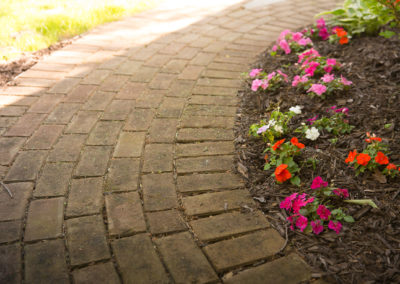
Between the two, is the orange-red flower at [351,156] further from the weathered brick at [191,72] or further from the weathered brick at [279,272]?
the weathered brick at [191,72]

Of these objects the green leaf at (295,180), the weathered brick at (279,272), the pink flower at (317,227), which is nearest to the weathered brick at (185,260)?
the weathered brick at (279,272)

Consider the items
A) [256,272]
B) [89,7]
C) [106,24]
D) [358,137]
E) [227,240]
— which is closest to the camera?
[256,272]


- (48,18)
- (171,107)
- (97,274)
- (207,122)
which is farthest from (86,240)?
(48,18)

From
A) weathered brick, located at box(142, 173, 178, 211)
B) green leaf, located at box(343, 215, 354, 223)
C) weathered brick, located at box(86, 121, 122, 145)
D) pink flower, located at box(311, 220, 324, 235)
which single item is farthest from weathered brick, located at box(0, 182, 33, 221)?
green leaf, located at box(343, 215, 354, 223)

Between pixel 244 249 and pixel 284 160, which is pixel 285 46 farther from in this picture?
pixel 244 249

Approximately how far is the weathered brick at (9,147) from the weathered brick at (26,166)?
0.05m

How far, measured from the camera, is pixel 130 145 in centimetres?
231

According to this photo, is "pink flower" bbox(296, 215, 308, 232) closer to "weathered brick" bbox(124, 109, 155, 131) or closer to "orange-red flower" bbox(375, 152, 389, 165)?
"orange-red flower" bbox(375, 152, 389, 165)

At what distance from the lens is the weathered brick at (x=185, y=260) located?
4.92 feet

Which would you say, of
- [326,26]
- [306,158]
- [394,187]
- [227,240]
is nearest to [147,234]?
[227,240]

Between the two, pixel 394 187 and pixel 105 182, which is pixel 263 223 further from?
pixel 105 182

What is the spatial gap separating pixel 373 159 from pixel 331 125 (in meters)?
0.45

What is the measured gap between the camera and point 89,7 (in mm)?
4898

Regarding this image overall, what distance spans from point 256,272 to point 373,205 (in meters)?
0.72
